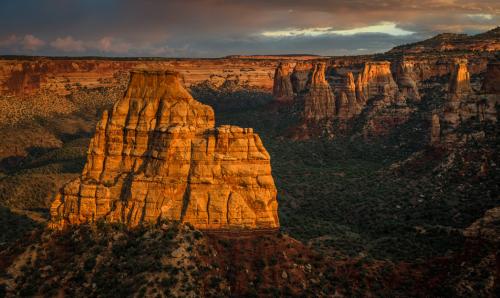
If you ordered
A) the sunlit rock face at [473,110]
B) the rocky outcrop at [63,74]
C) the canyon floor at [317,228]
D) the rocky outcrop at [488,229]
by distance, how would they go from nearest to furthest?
the canyon floor at [317,228] < the rocky outcrop at [488,229] < the sunlit rock face at [473,110] < the rocky outcrop at [63,74]

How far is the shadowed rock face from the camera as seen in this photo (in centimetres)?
4972

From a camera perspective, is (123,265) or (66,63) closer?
(123,265)

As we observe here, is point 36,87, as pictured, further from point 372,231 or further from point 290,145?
point 372,231

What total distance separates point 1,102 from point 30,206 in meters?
65.8

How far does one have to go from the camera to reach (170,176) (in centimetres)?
4978

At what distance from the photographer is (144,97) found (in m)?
53.2

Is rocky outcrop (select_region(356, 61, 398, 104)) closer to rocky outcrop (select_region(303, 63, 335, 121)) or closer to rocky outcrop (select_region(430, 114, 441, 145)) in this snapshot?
rocky outcrop (select_region(303, 63, 335, 121))

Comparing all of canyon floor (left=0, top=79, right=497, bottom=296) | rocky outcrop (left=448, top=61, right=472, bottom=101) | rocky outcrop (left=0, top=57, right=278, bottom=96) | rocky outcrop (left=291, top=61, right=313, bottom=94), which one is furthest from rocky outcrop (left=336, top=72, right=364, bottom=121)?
rocky outcrop (left=0, top=57, right=278, bottom=96)

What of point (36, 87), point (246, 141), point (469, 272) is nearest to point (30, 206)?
point (246, 141)

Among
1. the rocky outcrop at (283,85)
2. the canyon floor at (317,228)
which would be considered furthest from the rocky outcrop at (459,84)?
the rocky outcrop at (283,85)

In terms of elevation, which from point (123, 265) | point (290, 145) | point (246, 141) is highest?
point (246, 141)

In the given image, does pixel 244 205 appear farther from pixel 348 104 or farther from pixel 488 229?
pixel 348 104

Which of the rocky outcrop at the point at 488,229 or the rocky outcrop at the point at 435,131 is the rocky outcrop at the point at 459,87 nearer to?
the rocky outcrop at the point at 435,131

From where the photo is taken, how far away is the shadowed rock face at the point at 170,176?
163 feet
